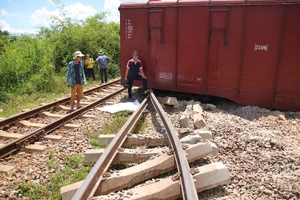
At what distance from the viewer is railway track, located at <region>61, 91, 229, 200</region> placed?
3229mm

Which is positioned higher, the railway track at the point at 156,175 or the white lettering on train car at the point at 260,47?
the white lettering on train car at the point at 260,47

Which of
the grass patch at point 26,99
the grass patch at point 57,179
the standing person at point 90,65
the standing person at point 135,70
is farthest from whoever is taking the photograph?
the standing person at point 90,65

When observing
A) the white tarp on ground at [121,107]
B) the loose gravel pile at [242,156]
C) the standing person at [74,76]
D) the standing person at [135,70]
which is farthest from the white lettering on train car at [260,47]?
the standing person at [74,76]

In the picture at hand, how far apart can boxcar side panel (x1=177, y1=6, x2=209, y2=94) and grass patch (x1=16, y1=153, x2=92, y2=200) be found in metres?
4.73

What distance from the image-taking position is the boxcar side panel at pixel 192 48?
8000mm

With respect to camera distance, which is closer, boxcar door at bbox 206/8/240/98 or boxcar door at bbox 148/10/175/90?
boxcar door at bbox 206/8/240/98

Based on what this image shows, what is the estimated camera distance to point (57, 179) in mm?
4227

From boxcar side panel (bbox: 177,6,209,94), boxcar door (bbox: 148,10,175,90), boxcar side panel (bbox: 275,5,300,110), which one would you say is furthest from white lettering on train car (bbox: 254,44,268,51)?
boxcar door (bbox: 148,10,175,90)

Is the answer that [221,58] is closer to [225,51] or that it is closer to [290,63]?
[225,51]

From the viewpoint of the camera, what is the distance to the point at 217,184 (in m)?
3.50

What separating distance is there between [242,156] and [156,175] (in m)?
1.53

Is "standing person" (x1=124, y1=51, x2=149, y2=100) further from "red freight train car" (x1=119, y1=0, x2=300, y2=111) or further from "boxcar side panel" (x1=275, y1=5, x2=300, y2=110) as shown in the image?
"boxcar side panel" (x1=275, y1=5, x2=300, y2=110)

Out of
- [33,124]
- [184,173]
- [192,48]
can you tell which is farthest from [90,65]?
[184,173]

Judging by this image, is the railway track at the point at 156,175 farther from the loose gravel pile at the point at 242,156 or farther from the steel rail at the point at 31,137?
the steel rail at the point at 31,137
